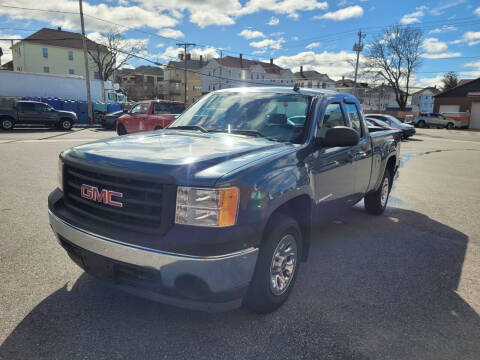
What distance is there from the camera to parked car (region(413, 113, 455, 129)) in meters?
41.0

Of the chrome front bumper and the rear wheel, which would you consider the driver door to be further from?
the rear wheel

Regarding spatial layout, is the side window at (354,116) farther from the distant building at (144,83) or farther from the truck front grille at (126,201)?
the distant building at (144,83)

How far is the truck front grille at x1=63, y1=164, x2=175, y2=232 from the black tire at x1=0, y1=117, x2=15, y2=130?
20832 mm

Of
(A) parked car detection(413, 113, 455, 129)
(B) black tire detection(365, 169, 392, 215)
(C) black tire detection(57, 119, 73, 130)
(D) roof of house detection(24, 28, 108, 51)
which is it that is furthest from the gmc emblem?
(D) roof of house detection(24, 28, 108, 51)

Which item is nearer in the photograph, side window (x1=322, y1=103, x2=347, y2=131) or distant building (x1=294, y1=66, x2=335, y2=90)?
side window (x1=322, y1=103, x2=347, y2=131)

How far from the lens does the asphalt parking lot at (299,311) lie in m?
2.42

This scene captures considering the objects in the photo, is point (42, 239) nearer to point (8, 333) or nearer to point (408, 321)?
point (8, 333)

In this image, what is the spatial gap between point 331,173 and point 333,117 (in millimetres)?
720

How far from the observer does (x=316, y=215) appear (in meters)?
3.32

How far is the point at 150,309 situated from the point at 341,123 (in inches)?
111

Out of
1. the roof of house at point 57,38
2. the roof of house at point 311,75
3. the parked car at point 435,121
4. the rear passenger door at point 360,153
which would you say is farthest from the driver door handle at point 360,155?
the roof of house at point 311,75

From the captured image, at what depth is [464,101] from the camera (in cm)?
4825

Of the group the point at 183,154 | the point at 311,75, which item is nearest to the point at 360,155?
the point at 183,154

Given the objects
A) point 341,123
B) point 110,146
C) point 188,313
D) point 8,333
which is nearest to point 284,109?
point 341,123
